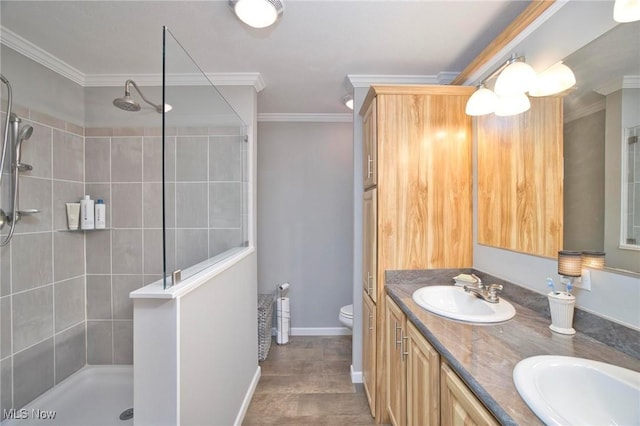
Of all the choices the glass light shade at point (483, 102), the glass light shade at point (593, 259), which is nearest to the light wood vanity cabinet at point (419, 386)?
the glass light shade at point (593, 259)

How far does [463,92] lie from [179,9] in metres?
1.76

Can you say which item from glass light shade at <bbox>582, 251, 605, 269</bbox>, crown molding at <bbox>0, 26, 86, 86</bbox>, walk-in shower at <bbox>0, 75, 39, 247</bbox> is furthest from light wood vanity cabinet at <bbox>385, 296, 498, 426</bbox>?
crown molding at <bbox>0, 26, 86, 86</bbox>

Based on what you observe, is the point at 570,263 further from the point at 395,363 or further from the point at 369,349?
the point at 369,349

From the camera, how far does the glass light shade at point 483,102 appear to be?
141cm

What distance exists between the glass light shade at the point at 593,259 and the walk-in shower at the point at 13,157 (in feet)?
9.60

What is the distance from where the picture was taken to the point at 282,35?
1.55 meters

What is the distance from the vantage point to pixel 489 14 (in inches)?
55.3

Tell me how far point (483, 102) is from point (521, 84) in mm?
235

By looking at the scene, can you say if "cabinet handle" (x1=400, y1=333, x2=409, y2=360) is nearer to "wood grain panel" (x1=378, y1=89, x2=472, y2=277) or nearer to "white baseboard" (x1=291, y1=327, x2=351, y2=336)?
"wood grain panel" (x1=378, y1=89, x2=472, y2=277)

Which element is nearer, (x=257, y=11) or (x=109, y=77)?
(x=257, y=11)

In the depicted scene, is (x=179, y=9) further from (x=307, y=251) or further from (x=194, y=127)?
(x=307, y=251)

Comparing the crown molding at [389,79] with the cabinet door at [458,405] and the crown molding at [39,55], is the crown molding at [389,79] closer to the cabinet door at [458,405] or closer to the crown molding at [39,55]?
the cabinet door at [458,405]

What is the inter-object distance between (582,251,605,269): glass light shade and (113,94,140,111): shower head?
2666mm

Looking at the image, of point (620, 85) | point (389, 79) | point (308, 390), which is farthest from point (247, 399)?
point (389, 79)
